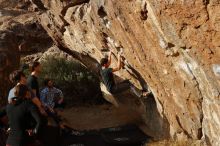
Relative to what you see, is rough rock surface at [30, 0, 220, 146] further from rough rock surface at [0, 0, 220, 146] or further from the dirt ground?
the dirt ground

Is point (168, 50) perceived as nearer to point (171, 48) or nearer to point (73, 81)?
point (171, 48)

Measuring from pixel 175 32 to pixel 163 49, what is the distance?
2.97 ft

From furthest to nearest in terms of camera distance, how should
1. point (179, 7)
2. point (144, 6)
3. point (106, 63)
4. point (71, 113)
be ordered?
point (71, 113), point (106, 63), point (144, 6), point (179, 7)

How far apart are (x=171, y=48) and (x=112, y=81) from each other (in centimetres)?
404

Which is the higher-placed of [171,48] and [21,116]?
[171,48]

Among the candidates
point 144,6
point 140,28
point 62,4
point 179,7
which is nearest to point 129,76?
point 62,4

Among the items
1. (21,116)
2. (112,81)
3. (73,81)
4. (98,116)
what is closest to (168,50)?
(21,116)

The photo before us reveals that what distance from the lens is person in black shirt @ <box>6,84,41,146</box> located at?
22.9ft

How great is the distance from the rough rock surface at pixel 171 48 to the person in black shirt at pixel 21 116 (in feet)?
7.90

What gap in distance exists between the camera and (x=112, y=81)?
11242 millimetres

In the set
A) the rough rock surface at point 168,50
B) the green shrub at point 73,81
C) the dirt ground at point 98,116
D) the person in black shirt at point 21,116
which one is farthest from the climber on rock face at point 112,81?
the green shrub at point 73,81

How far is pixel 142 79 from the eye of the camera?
10734 millimetres

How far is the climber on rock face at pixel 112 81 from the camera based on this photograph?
11.1 metres

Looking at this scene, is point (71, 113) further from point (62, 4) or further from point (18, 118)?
point (18, 118)
